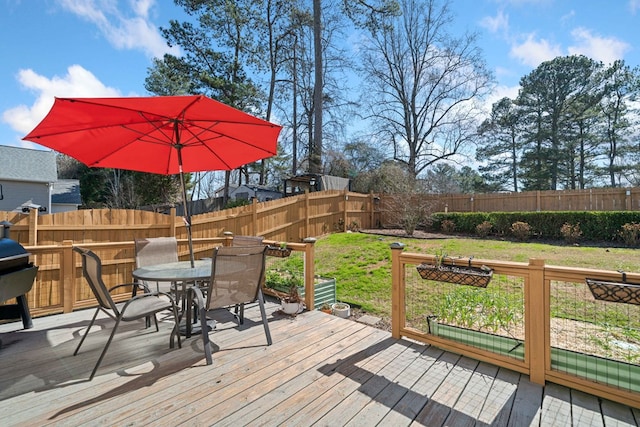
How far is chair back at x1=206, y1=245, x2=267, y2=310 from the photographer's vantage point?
2.52 m

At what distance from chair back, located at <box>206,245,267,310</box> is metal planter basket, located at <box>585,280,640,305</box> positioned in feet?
7.94

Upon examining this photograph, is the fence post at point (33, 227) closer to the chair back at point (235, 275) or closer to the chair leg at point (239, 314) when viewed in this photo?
the chair leg at point (239, 314)

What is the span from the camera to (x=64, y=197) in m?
15.6

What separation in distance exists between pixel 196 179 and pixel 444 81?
54.1ft

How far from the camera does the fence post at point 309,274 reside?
3695 millimetres

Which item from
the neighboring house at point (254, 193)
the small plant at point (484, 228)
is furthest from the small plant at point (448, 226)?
the neighboring house at point (254, 193)

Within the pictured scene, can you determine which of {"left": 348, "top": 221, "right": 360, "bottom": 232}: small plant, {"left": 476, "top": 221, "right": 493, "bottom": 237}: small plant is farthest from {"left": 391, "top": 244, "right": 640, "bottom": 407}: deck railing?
{"left": 348, "top": 221, "right": 360, "bottom": 232}: small plant

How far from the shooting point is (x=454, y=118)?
17609 millimetres

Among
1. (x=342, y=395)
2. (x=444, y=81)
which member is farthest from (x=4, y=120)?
(x=444, y=81)

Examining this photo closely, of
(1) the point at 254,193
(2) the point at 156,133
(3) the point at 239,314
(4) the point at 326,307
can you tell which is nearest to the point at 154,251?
(3) the point at 239,314

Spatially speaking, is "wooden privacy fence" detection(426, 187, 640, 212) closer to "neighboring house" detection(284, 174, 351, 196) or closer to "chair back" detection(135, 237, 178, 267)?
"neighboring house" detection(284, 174, 351, 196)

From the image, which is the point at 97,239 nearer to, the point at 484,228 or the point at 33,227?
the point at 33,227

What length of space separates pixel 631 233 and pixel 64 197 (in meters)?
22.7

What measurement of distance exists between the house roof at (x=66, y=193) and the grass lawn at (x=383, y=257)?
14.6 m
